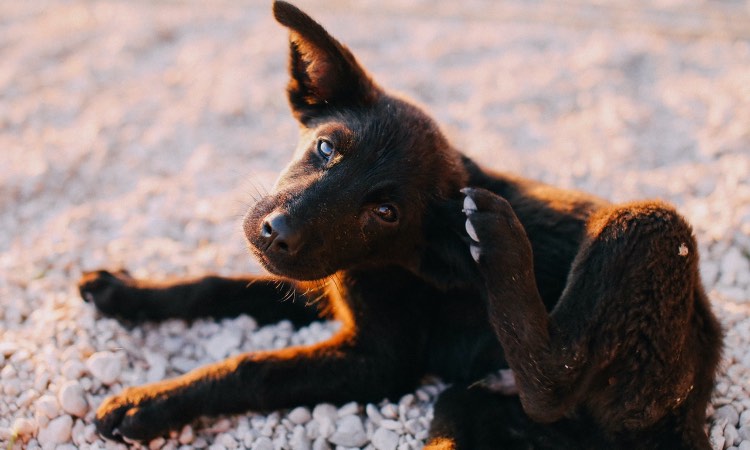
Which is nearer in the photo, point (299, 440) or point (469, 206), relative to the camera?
point (469, 206)

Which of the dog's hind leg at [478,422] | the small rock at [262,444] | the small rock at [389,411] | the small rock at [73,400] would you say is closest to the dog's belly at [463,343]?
the dog's hind leg at [478,422]

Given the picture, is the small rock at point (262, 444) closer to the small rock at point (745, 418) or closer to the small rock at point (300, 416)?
the small rock at point (300, 416)

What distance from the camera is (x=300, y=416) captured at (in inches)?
130

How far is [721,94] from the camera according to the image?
5875mm

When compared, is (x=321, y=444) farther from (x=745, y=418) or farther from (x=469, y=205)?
(x=745, y=418)

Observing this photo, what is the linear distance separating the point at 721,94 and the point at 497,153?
199cm

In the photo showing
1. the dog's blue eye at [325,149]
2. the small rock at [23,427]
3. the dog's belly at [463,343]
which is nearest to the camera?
the small rock at [23,427]

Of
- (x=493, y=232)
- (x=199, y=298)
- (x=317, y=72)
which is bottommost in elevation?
(x=199, y=298)

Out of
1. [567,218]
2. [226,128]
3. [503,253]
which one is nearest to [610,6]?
[226,128]

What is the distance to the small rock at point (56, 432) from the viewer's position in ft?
10.2

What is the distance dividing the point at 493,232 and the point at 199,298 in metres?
1.70

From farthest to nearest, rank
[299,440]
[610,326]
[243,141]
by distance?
1. [243,141]
2. [299,440]
3. [610,326]

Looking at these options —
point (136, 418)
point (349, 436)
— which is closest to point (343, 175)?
point (349, 436)

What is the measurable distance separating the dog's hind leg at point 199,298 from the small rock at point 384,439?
0.82 m
